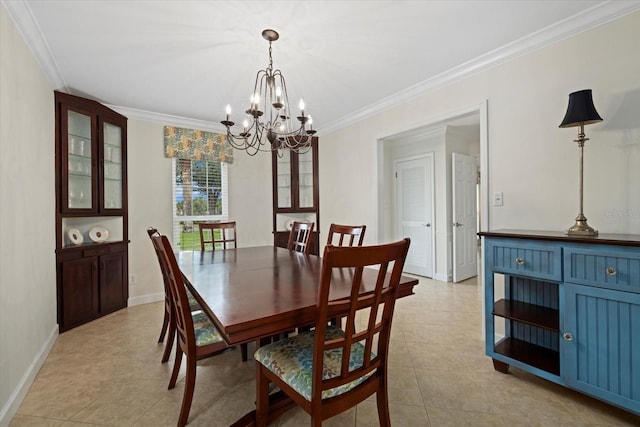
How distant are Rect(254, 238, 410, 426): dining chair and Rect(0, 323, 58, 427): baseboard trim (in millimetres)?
1421

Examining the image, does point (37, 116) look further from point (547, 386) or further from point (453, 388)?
point (547, 386)

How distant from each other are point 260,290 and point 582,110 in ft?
7.23

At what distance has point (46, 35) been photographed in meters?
2.08

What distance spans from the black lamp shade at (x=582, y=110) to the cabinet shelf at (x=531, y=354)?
1.53 metres

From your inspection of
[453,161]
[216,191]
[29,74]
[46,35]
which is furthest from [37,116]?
[453,161]

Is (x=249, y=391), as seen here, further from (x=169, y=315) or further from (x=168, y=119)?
(x=168, y=119)

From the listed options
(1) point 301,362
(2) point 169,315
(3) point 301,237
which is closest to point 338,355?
(1) point 301,362

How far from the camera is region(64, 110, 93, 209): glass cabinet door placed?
9.59 feet

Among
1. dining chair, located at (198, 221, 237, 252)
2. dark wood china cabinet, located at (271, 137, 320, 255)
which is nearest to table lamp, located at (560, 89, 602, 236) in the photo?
dining chair, located at (198, 221, 237, 252)

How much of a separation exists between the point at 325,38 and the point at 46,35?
2063mm

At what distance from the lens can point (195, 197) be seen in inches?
160

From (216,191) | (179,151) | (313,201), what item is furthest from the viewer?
(313,201)

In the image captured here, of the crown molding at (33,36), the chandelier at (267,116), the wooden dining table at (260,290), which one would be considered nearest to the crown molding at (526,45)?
the chandelier at (267,116)

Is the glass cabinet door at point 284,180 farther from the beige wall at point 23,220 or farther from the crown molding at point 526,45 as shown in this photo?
the beige wall at point 23,220
